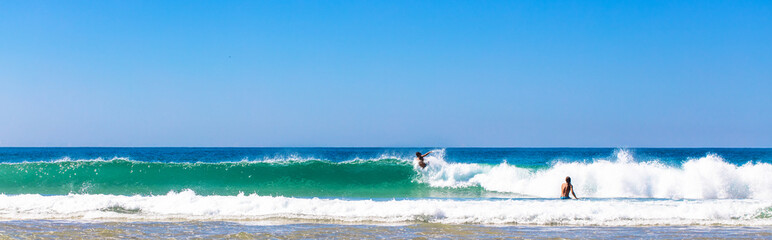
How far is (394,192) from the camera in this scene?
1794 cm

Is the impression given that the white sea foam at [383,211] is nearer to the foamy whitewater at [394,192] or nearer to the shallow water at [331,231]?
the foamy whitewater at [394,192]

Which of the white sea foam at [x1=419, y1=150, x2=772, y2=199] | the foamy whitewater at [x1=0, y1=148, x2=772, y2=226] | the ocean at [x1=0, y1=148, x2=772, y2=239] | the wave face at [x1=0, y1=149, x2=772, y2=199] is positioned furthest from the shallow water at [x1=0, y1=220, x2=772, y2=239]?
the white sea foam at [x1=419, y1=150, x2=772, y2=199]

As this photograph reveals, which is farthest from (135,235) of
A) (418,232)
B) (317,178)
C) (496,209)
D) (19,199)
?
(317,178)

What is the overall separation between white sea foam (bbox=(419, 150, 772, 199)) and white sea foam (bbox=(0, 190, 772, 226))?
5.21 metres

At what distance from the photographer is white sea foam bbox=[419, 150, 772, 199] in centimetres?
1659

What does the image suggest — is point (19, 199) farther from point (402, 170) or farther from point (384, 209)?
point (402, 170)

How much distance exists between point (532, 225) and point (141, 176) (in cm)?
1472

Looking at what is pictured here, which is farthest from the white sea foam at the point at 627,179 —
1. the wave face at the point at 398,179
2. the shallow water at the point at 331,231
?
the shallow water at the point at 331,231

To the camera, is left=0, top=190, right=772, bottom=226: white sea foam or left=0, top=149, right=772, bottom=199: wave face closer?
left=0, top=190, right=772, bottom=226: white sea foam

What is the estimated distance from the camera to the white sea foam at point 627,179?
653 inches

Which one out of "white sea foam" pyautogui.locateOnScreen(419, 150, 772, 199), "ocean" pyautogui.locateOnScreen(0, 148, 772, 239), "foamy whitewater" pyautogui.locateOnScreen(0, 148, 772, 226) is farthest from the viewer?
"white sea foam" pyautogui.locateOnScreen(419, 150, 772, 199)

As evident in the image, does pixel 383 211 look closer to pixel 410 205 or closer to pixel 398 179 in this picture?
pixel 410 205

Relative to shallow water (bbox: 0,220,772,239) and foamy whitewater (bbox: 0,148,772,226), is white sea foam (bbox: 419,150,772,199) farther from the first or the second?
shallow water (bbox: 0,220,772,239)

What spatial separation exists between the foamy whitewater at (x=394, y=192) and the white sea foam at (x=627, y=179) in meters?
0.03
